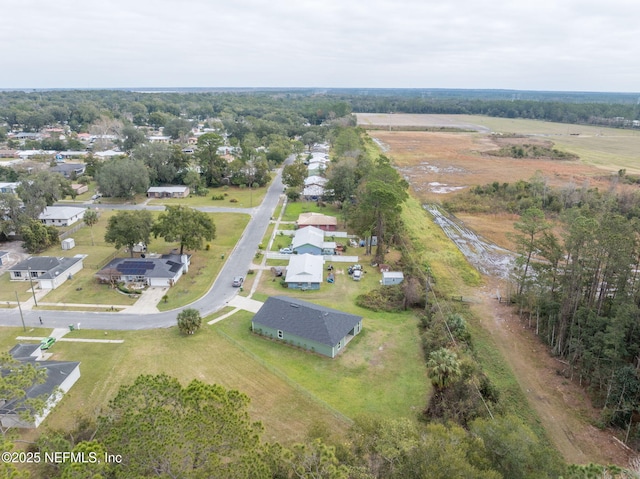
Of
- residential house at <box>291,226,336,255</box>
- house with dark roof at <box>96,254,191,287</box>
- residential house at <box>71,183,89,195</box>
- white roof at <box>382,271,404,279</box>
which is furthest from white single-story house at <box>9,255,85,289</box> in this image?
residential house at <box>71,183,89,195</box>

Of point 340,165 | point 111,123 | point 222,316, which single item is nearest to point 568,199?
point 340,165

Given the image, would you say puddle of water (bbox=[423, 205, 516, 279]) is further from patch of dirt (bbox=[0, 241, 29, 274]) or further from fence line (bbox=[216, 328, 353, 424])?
patch of dirt (bbox=[0, 241, 29, 274])

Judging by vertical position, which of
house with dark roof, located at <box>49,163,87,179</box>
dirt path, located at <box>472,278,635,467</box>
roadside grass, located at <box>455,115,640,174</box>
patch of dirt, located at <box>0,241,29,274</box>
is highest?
roadside grass, located at <box>455,115,640,174</box>

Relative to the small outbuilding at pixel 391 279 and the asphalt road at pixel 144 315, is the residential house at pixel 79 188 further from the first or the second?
the small outbuilding at pixel 391 279

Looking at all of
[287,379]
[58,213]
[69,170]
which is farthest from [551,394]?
[69,170]

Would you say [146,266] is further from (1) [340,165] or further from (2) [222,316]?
(1) [340,165]

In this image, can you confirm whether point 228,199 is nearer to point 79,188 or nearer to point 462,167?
point 79,188
